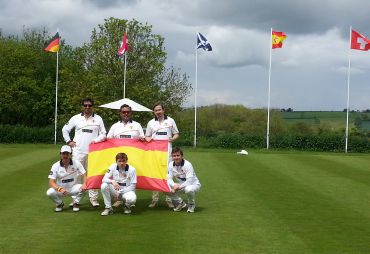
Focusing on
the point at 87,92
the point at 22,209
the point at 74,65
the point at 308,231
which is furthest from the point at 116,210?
the point at 74,65

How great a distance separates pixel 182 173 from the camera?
10.6m

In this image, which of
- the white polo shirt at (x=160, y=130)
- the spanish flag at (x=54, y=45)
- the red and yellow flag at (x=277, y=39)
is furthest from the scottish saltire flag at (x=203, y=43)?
the white polo shirt at (x=160, y=130)

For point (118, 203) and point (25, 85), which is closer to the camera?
point (118, 203)

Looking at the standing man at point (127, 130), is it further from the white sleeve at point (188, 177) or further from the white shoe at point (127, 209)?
the white shoe at point (127, 209)

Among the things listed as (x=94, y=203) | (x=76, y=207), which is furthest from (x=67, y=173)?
(x=94, y=203)

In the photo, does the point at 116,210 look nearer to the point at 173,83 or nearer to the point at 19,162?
the point at 19,162

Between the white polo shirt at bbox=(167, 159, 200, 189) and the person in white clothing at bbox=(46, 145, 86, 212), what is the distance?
1.77 metres

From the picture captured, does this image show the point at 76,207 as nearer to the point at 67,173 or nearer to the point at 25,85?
the point at 67,173

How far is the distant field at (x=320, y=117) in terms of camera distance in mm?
51062

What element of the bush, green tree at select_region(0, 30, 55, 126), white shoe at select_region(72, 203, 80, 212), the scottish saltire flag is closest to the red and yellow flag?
the scottish saltire flag

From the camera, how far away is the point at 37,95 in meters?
53.2

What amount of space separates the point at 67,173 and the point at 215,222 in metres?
3.22

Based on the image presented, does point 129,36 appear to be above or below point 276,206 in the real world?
above

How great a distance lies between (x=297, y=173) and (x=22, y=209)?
10.6m
